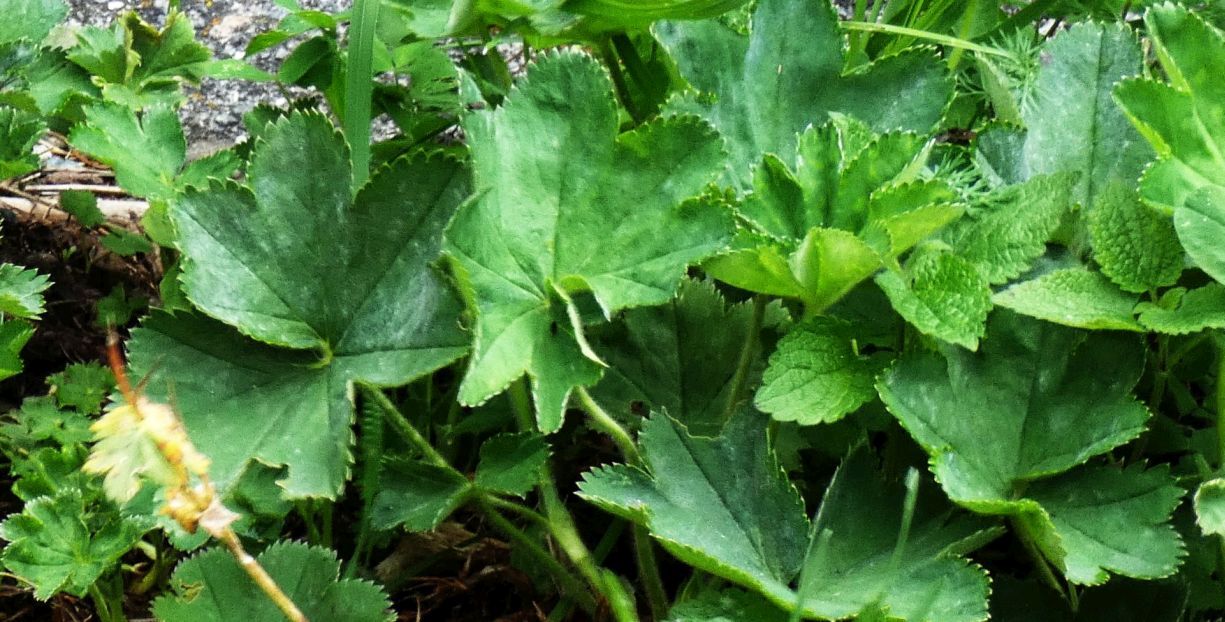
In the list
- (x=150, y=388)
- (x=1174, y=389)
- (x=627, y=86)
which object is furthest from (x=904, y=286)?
(x=150, y=388)

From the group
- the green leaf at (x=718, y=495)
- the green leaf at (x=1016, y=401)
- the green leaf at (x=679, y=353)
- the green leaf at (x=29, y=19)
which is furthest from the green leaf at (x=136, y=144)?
the green leaf at (x=1016, y=401)

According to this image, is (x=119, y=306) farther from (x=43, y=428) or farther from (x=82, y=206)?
(x=43, y=428)

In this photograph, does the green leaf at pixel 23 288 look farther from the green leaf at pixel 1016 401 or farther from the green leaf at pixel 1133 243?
the green leaf at pixel 1133 243

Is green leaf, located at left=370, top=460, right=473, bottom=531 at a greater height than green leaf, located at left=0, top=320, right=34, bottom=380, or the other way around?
green leaf, located at left=0, top=320, right=34, bottom=380

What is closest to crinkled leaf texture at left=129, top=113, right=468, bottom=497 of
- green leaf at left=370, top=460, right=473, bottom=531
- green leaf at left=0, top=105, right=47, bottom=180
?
green leaf at left=370, top=460, right=473, bottom=531

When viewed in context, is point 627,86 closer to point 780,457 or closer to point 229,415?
point 780,457

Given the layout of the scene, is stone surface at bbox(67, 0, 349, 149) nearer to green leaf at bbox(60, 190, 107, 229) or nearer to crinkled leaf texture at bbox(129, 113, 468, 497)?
green leaf at bbox(60, 190, 107, 229)
